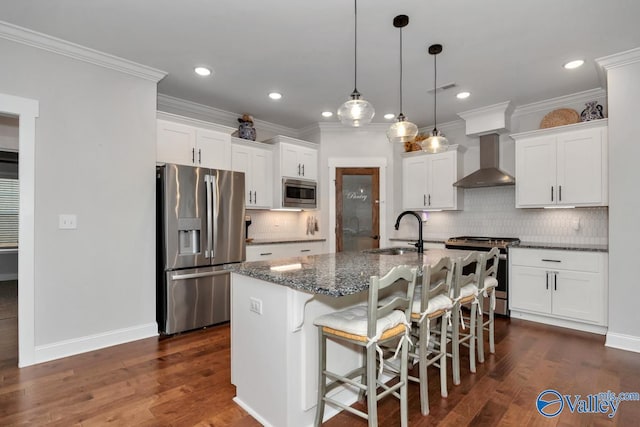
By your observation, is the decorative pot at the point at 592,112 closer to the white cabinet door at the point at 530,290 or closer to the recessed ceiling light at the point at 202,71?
the white cabinet door at the point at 530,290

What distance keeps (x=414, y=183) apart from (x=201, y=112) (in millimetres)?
3285

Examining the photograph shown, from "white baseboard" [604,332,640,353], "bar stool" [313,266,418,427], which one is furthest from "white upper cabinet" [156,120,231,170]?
"white baseboard" [604,332,640,353]

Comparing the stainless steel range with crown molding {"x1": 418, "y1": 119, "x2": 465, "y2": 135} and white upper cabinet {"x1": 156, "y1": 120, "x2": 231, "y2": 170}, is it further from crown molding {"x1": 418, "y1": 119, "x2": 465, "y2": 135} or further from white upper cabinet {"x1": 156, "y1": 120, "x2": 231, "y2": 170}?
white upper cabinet {"x1": 156, "y1": 120, "x2": 231, "y2": 170}

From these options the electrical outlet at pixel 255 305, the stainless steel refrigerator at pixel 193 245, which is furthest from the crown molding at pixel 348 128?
the electrical outlet at pixel 255 305

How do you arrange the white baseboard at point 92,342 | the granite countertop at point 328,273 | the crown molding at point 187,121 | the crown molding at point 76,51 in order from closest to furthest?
the granite countertop at point 328,273, the crown molding at point 76,51, the white baseboard at point 92,342, the crown molding at point 187,121

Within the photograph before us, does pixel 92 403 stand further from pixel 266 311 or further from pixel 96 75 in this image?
pixel 96 75

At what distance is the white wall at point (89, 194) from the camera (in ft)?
9.22

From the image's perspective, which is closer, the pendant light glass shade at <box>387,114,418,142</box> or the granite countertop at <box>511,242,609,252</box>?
the pendant light glass shade at <box>387,114,418,142</box>

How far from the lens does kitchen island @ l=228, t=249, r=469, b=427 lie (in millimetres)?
1782

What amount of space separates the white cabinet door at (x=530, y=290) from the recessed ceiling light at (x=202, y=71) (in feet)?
13.5

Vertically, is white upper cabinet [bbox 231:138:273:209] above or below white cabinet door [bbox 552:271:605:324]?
above

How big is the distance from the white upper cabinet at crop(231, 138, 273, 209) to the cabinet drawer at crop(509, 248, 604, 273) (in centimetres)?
330

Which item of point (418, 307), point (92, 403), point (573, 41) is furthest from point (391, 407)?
point (573, 41)

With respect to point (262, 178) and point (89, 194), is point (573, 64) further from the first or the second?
point (89, 194)
